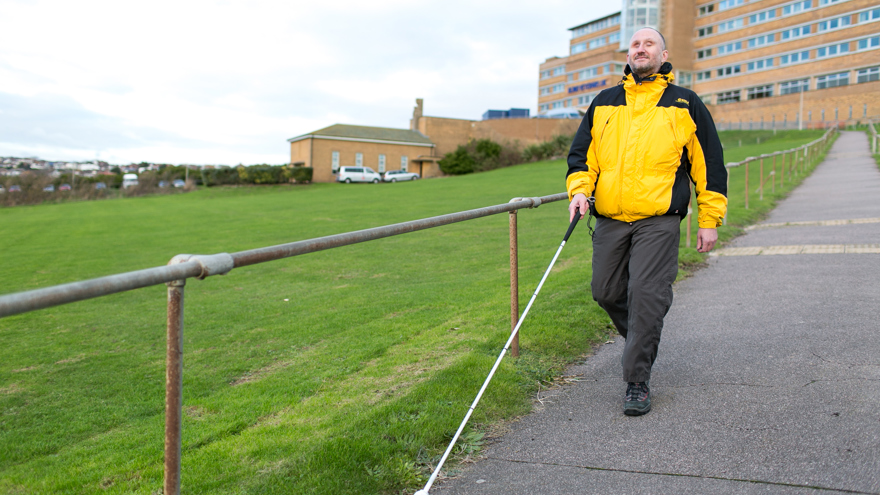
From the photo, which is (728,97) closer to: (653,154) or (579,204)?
(653,154)

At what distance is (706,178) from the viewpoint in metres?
3.81

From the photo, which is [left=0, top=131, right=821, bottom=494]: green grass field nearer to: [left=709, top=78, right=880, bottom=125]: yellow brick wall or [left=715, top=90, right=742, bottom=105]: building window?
[left=709, top=78, right=880, bottom=125]: yellow brick wall

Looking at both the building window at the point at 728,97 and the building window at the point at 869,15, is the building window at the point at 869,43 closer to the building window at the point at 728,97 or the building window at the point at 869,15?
the building window at the point at 869,15

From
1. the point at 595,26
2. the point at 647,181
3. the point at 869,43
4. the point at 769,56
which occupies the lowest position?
the point at 647,181

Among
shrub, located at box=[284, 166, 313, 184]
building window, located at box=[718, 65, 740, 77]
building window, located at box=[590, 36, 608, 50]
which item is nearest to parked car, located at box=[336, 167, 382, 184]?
shrub, located at box=[284, 166, 313, 184]

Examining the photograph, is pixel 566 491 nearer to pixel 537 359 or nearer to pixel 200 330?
pixel 537 359

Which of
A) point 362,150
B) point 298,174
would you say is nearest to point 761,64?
point 362,150

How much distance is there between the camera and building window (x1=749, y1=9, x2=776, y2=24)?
73.4 metres

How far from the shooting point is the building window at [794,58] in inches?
2763

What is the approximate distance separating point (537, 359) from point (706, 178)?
1.62 meters

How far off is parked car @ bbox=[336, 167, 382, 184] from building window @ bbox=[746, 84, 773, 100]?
149 feet

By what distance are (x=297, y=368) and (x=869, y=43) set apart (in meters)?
75.9

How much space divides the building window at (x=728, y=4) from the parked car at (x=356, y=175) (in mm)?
48645

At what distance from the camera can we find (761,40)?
Answer: 7450 cm
